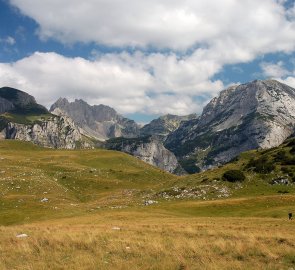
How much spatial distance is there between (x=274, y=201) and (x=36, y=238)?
2246 inches

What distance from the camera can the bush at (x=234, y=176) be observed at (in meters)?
100

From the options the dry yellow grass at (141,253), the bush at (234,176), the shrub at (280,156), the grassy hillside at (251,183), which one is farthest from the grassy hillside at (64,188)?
the dry yellow grass at (141,253)

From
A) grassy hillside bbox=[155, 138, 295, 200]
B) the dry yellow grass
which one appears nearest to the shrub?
grassy hillside bbox=[155, 138, 295, 200]

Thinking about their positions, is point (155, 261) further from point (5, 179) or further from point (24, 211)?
point (5, 179)

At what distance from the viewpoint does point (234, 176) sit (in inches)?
3954

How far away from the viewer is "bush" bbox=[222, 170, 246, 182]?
328 feet

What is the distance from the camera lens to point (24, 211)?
72.0 meters

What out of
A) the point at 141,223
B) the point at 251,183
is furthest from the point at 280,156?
the point at 141,223

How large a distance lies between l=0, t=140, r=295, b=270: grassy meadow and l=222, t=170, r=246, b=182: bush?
1.59m

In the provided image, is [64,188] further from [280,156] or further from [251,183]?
[280,156]

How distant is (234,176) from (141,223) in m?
58.1

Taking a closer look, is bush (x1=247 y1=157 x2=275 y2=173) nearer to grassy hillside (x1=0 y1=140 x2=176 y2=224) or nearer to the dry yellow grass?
grassy hillside (x1=0 y1=140 x2=176 y2=224)

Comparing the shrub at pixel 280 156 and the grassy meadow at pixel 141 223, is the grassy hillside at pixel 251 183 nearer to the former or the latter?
the shrub at pixel 280 156

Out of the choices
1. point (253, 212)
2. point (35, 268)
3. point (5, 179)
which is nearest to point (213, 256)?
point (35, 268)
